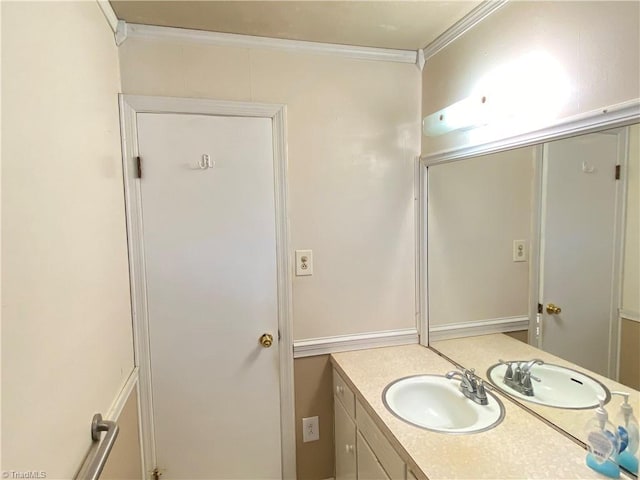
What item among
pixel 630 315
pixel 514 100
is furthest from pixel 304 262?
pixel 630 315

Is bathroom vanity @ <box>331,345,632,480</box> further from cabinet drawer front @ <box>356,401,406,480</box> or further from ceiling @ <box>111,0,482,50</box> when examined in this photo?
ceiling @ <box>111,0,482,50</box>

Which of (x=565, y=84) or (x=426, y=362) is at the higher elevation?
(x=565, y=84)

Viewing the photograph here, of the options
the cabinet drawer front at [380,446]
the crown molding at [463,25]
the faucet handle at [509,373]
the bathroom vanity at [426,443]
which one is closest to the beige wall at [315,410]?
the bathroom vanity at [426,443]

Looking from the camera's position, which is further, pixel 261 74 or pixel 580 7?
pixel 261 74

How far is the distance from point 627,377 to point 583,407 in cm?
22

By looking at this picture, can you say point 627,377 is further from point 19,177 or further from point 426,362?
point 19,177

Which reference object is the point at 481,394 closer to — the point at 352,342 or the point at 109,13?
the point at 352,342

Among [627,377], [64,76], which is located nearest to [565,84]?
[627,377]

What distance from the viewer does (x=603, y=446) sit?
1036 millimetres

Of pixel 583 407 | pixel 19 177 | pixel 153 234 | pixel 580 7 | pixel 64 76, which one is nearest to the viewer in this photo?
pixel 19 177

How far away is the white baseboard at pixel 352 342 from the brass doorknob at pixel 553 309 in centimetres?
78

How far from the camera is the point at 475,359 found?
5.62ft

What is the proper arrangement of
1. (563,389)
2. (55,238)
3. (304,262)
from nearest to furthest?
(55,238), (563,389), (304,262)

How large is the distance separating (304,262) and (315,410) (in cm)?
79
